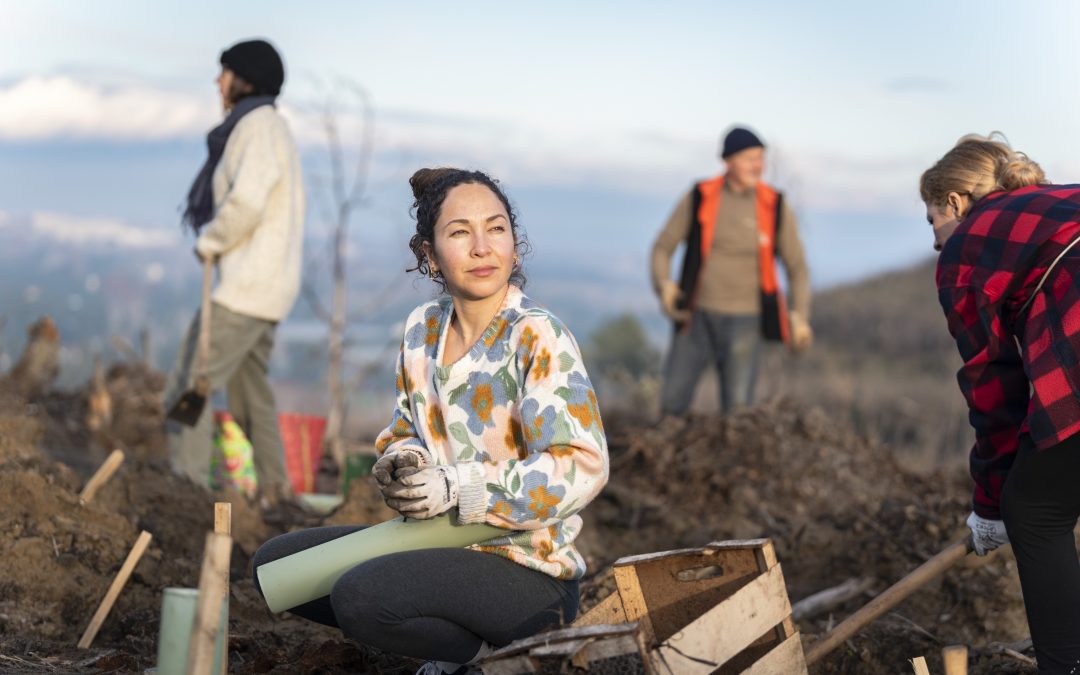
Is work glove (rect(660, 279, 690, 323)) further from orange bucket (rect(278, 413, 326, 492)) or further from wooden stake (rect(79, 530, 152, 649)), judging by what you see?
wooden stake (rect(79, 530, 152, 649))

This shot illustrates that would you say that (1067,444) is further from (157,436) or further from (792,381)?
(792,381)

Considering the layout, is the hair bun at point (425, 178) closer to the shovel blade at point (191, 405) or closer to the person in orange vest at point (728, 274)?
the shovel blade at point (191, 405)

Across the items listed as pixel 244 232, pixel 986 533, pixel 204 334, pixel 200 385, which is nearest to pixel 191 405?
pixel 200 385

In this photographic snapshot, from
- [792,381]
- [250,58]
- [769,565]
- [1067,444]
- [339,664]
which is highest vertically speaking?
[250,58]

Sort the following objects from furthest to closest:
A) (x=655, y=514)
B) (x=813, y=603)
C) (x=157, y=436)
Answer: (x=157, y=436) → (x=655, y=514) → (x=813, y=603)

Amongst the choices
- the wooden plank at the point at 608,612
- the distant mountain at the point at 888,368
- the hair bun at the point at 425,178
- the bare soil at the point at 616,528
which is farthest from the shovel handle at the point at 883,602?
the distant mountain at the point at 888,368

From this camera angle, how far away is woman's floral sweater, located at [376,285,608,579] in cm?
295

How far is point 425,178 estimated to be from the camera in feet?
11.4

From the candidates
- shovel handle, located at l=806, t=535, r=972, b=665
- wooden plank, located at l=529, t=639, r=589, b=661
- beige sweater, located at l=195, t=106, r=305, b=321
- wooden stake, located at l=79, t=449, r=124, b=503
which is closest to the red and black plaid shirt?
shovel handle, located at l=806, t=535, r=972, b=665

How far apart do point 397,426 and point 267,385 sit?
3.01 m

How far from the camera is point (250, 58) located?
5.96 meters

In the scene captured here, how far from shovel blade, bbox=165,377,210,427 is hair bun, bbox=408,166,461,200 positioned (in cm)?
257

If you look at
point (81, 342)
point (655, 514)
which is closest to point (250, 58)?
point (655, 514)

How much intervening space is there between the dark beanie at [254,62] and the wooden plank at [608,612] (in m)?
3.82
